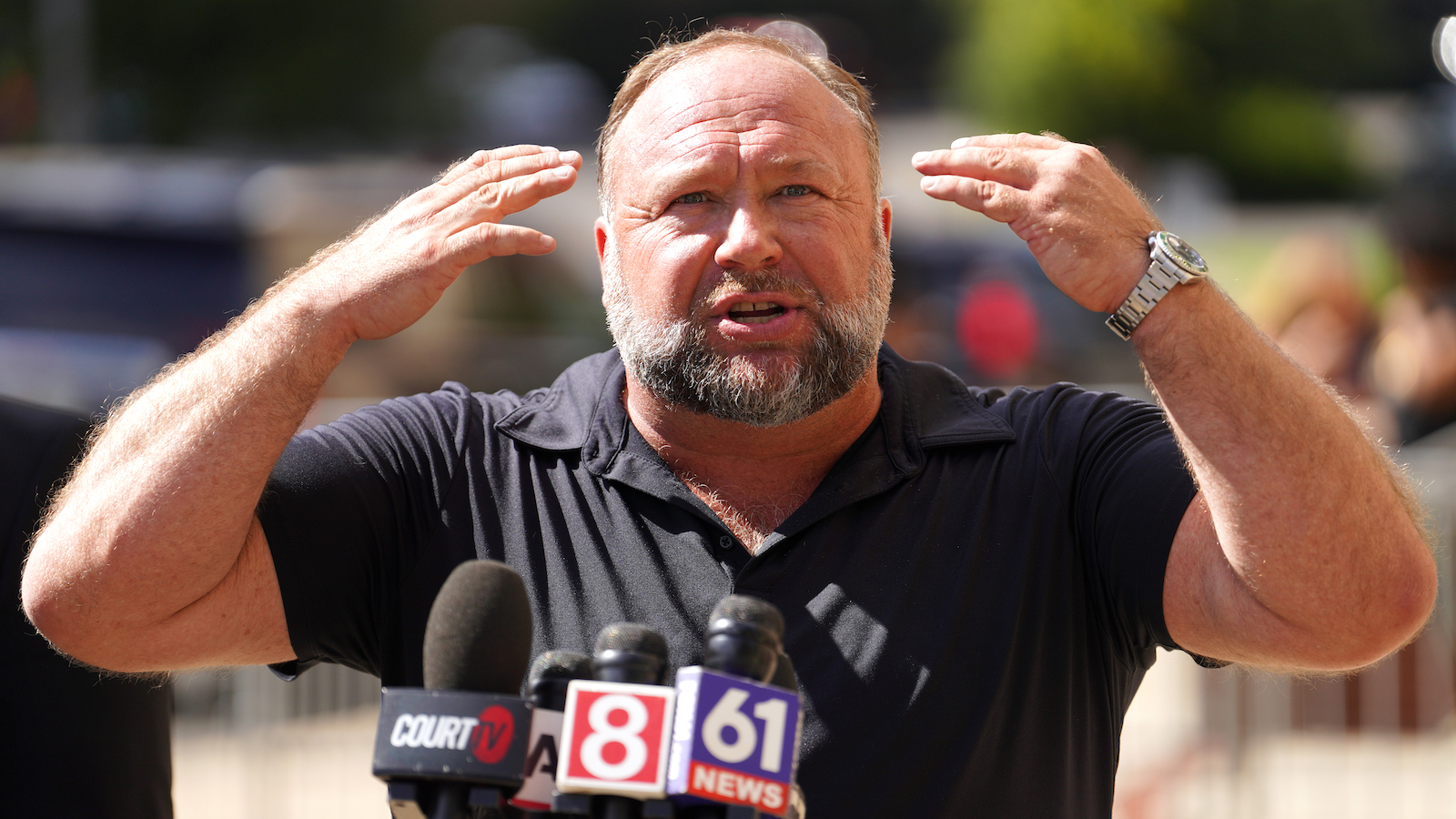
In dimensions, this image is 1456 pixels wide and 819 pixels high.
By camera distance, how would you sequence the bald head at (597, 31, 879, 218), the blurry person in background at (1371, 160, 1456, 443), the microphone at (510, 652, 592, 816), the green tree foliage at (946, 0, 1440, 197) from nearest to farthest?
the microphone at (510, 652, 592, 816)
the bald head at (597, 31, 879, 218)
the blurry person in background at (1371, 160, 1456, 443)
the green tree foliage at (946, 0, 1440, 197)

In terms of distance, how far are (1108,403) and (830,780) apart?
96 centimetres

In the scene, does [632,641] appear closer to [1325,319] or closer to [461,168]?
[461,168]

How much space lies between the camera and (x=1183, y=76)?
34.3 metres

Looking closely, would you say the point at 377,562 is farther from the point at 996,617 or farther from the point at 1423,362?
the point at 1423,362

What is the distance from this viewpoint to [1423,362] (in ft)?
21.4

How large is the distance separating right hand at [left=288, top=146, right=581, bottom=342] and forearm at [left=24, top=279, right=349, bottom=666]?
0.21 ft

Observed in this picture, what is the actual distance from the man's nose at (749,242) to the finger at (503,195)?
33 centimetres

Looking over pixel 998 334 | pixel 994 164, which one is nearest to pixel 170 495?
pixel 994 164

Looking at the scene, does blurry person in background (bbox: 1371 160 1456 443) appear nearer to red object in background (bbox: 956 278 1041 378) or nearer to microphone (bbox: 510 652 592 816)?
red object in background (bbox: 956 278 1041 378)

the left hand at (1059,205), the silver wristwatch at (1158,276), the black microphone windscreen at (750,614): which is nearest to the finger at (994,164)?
the left hand at (1059,205)

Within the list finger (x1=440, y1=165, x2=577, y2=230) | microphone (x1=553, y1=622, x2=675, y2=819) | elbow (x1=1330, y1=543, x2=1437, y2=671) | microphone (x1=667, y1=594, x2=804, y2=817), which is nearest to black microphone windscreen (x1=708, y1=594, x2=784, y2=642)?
microphone (x1=667, y1=594, x2=804, y2=817)

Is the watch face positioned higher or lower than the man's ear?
lower

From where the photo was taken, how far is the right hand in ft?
8.07

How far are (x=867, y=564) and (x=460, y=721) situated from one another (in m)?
1.12
